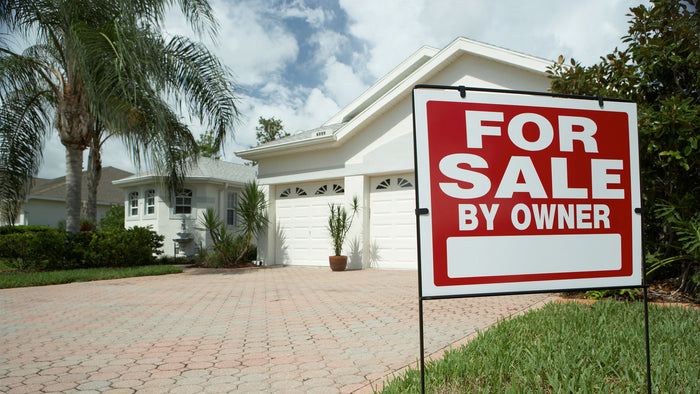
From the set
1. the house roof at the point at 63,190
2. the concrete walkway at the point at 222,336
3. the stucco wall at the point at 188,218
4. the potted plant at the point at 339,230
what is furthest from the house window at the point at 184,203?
the house roof at the point at 63,190

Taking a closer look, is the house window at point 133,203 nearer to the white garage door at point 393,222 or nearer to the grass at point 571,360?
the white garage door at point 393,222

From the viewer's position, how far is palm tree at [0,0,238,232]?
947cm

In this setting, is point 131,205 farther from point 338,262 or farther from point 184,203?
point 338,262

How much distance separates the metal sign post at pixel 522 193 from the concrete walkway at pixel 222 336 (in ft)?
4.46

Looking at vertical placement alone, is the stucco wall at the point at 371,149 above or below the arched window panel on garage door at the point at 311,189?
above

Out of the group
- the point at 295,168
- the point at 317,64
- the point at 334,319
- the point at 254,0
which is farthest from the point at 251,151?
the point at 334,319

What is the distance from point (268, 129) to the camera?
3388cm

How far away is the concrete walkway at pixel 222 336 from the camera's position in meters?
3.17

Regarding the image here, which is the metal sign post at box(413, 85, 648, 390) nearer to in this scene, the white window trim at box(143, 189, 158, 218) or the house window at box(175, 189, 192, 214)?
the house window at box(175, 189, 192, 214)

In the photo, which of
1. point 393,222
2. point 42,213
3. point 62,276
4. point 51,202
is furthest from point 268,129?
point 62,276

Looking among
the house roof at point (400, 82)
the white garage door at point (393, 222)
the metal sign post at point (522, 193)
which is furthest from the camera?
the white garage door at point (393, 222)

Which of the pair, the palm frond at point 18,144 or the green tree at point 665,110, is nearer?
the green tree at point 665,110

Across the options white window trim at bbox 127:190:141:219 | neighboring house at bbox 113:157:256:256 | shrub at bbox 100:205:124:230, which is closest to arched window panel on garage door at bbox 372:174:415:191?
neighboring house at bbox 113:157:256:256

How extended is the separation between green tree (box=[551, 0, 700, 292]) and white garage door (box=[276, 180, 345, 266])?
832 cm
